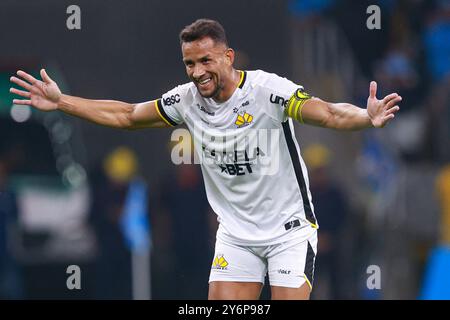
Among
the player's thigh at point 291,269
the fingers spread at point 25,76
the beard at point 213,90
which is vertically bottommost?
A: the player's thigh at point 291,269

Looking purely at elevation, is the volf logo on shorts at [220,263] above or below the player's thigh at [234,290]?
above

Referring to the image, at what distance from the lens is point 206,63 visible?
29.8 ft

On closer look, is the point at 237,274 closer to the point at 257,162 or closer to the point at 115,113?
the point at 257,162

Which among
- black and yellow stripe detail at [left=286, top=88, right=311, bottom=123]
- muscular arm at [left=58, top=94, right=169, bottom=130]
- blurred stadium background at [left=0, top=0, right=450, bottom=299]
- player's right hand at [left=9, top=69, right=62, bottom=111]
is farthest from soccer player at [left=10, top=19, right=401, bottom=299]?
blurred stadium background at [left=0, top=0, right=450, bottom=299]

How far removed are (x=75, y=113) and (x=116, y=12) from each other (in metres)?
11.3

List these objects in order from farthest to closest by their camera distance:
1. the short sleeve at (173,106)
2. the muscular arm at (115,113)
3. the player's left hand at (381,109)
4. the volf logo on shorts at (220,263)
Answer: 1. the muscular arm at (115,113)
2. the short sleeve at (173,106)
3. the volf logo on shorts at (220,263)
4. the player's left hand at (381,109)

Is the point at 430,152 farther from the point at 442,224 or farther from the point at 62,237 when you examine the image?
the point at 62,237

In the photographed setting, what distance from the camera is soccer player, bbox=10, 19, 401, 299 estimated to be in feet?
29.9

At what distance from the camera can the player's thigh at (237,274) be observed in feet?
30.7

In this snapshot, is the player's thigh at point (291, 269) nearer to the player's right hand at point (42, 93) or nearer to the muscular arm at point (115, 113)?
the muscular arm at point (115, 113)

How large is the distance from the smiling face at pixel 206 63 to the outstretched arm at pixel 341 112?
1.89 feet

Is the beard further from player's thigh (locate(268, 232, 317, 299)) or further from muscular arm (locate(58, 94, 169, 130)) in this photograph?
player's thigh (locate(268, 232, 317, 299))

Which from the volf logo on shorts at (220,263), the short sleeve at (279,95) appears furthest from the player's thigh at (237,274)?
the short sleeve at (279,95)
